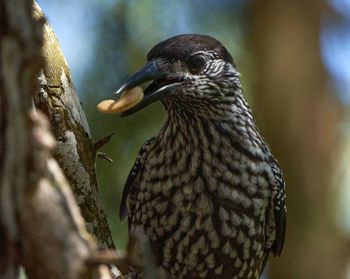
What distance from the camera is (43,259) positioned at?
7.55 ft

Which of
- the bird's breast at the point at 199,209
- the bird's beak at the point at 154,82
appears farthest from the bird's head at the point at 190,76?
the bird's breast at the point at 199,209

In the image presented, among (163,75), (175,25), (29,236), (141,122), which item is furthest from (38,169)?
(175,25)

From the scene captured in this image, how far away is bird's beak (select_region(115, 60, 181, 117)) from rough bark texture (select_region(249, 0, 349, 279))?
11.3 feet

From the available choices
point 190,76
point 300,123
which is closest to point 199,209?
point 190,76

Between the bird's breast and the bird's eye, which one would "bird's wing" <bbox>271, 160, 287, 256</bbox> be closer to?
the bird's breast

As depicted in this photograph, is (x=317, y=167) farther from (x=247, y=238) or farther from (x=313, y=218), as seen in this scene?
(x=247, y=238)

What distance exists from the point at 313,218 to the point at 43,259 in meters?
5.58

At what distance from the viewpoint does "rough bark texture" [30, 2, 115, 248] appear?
4055mm

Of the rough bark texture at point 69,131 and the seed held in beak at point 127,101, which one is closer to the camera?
the seed held in beak at point 127,101

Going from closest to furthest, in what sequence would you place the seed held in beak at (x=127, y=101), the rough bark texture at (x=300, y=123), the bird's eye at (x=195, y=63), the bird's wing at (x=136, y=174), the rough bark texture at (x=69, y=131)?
the seed held in beak at (x=127, y=101) < the rough bark texture at (x=69, y=131) < the bird's eye at (x=195, y=63) < the bird's wing at (x=136, y=174) < the rough bark texture at (x=300, y=123)

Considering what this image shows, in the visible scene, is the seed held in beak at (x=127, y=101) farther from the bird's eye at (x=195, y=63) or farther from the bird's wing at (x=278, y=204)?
the bird's wing at (x=278, y=204)

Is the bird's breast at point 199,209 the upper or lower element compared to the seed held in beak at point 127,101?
lower

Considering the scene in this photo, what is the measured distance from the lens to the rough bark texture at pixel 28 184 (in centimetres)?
211

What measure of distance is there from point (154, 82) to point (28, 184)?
87.0 inches
